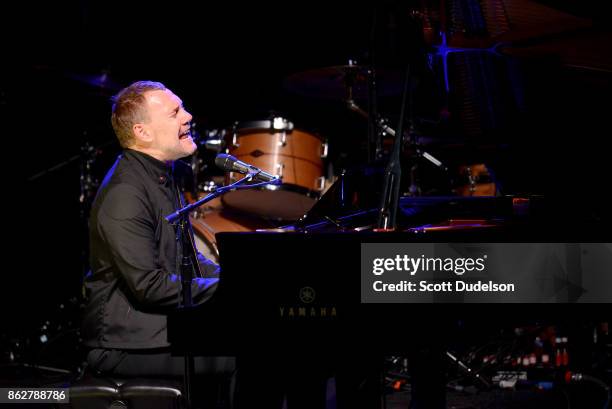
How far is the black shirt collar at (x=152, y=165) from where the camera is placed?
3.03 m

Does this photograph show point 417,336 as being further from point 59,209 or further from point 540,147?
point 59,209

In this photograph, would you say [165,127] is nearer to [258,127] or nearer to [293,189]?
[293,189]

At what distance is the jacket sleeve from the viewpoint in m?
2.55

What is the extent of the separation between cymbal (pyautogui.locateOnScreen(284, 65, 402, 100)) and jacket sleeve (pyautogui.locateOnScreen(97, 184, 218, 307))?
104 inches

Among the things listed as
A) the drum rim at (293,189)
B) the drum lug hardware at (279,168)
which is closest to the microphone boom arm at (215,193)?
A: the drum rim at (293,189)

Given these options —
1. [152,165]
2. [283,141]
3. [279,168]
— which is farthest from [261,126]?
[152,165]

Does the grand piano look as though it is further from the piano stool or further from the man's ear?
the man's ear

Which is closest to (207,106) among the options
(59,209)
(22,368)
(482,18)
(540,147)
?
(59,209)

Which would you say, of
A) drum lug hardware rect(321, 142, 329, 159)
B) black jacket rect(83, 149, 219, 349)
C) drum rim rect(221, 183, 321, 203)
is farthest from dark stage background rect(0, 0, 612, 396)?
black jacket rect(83, 149, 219, 349)

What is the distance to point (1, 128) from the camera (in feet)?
21.2

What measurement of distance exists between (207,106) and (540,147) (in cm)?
417

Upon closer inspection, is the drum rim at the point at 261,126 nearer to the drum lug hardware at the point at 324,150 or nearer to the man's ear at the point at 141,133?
the drum lug hardware at the point at 324,150

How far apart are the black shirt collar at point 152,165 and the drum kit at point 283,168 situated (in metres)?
2.25

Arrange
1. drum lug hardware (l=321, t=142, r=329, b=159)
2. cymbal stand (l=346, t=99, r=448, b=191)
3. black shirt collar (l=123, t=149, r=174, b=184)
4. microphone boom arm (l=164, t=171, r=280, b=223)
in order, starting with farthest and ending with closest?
drum lug hardware (l=321, t=142, r=329, b=159), cymbal stand (l=346, t=99, r=448, b=191), black shirt collar (l=123, t=149, r=174, b=184), microphone boom arm (l=164, t=171, r=280, b=223)
